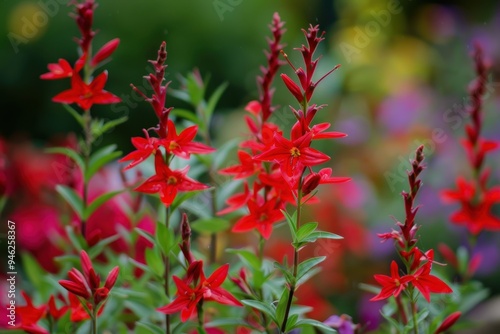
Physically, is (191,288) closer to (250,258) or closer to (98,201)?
(250,258)

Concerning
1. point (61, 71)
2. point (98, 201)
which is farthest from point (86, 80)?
point (98, 201)

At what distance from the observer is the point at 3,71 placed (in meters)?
2.20

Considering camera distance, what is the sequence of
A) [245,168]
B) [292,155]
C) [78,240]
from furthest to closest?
1. [78,240]
2. [245,168]
3. [292,155]

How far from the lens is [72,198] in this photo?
86 cm

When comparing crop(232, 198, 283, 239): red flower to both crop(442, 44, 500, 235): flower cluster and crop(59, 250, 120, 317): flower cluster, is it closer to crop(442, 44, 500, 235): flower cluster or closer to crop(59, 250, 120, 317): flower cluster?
crop(59, 250, 120, 317): flower cluster

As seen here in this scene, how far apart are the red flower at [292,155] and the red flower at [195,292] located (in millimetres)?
116

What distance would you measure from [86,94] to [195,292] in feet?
0.90

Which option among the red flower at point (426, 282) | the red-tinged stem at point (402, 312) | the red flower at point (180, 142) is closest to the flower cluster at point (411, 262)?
the red flower at point (426, 282)

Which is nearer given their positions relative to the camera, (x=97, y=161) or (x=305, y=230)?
(x=305, y=230)

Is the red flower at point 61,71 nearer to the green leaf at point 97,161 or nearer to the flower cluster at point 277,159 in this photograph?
the green leaf at point 97,161

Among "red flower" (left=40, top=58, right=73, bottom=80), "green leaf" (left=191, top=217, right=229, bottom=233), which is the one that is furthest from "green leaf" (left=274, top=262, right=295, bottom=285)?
"red flower" (left=40, top=58, right=73, bottom=80)

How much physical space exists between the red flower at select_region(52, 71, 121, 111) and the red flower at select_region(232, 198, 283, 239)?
202mm

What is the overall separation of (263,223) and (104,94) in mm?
235

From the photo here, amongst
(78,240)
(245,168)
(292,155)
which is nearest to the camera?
(292,155)
